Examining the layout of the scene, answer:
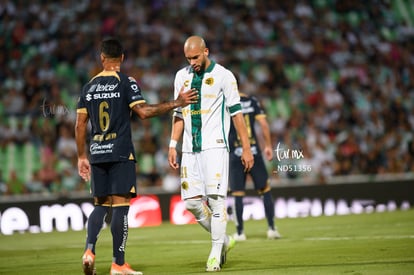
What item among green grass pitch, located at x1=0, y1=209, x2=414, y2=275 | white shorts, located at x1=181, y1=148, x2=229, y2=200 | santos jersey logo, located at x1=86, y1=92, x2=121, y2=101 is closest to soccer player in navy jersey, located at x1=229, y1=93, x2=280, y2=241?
green grass pitch, located at x1=0, y1=209, x2=414, y2=275

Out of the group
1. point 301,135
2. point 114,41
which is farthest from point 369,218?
point 114,41

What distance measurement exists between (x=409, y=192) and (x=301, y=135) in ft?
10.6

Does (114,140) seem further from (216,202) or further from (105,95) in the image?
(216,202)

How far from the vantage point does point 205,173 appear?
9.64 m

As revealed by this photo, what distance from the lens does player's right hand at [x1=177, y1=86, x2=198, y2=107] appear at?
8.95 metres

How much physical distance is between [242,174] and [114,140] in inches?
221

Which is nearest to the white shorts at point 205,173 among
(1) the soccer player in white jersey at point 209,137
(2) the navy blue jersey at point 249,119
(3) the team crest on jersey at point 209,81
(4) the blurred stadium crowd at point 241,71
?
(1) the soccer player in white jersey at point 209,137

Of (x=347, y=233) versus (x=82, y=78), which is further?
(x=82, y=78)

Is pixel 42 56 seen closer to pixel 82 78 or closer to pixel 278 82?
pixel 82 78

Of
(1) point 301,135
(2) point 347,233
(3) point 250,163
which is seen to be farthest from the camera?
(1) point 301,135

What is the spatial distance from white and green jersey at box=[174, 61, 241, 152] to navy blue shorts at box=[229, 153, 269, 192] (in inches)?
183

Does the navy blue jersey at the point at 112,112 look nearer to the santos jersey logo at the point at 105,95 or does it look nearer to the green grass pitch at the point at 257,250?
the santos jersey logo at the point at 105,95

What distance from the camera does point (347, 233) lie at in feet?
46.8

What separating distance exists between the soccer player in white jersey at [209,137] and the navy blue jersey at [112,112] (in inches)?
32.7
